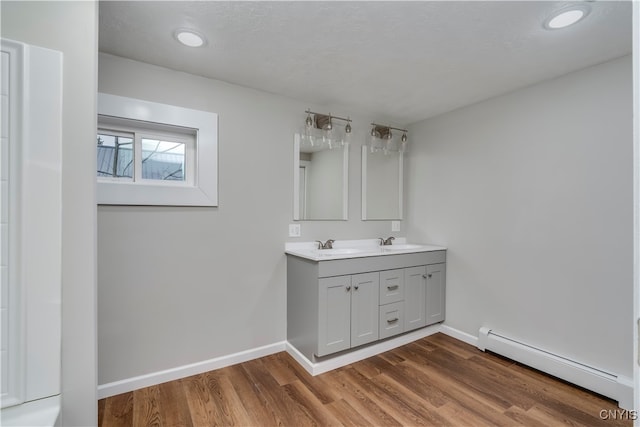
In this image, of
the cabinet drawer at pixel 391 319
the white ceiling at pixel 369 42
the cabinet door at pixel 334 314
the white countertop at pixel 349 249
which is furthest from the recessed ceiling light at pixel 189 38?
the cabinet drawer at pixel 391 319

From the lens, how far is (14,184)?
1.00 m

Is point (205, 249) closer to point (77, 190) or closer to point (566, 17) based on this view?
point (77, 190)

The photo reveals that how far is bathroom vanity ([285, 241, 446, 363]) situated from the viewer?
7.30ft

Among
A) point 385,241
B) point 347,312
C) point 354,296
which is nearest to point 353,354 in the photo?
point 347,312

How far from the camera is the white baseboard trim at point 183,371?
1931 mm

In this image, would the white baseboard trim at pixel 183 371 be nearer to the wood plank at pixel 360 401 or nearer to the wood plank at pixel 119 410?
the wood plank at pixel 119 410

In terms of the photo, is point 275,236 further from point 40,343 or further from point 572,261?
point 572,261

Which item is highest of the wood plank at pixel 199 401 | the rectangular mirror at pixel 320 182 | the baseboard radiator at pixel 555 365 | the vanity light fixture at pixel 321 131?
the vanity light fixture at pixel 321 131

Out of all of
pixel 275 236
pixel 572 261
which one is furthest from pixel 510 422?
pixel 275 236

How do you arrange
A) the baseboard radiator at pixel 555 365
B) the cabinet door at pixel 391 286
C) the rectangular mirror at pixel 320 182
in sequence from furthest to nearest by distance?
the rectangular mirror at pixel 320 182 < the cabinet door at pixel 391 286 < the baseboard radiator at pixel 555 365

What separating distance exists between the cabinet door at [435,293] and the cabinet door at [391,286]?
399mm

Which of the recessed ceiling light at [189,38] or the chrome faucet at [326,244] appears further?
the chrome faucet at [326,244]

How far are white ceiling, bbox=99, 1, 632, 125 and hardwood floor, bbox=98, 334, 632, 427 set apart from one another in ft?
7.49

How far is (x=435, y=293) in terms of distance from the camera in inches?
115
